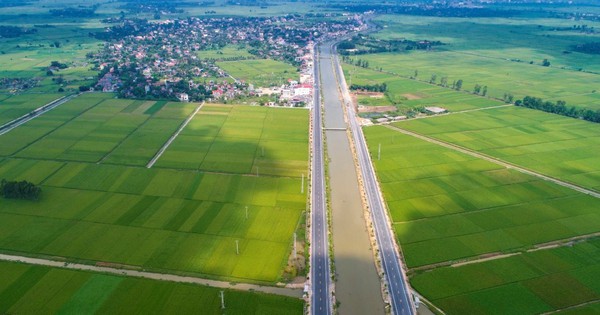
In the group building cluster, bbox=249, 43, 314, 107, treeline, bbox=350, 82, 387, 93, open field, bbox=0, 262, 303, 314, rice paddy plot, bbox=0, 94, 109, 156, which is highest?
treeline, bbox=350, 82, 387, 93

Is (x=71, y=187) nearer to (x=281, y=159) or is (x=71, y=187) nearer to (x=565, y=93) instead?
(x=281, y=159)

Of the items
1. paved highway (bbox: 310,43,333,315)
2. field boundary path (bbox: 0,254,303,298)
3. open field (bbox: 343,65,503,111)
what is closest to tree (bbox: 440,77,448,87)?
open field (bbox: 343,65,503,111)

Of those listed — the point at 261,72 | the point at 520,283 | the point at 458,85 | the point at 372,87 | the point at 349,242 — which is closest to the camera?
the point at 520,283

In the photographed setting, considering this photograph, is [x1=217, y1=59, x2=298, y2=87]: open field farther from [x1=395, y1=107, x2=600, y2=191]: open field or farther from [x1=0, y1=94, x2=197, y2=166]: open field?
[x1=395, y1=107, x2=600, y2=191]: open field

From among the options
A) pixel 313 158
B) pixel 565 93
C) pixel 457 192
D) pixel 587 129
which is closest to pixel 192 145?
pixel 313 158

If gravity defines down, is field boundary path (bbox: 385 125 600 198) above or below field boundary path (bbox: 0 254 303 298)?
above

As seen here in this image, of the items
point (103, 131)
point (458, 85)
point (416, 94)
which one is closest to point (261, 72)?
point (416, 94)

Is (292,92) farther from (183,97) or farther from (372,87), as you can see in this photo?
(183,97)

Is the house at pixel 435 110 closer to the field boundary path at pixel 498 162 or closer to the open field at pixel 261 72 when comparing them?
the field boundary path at pixel 498 162
